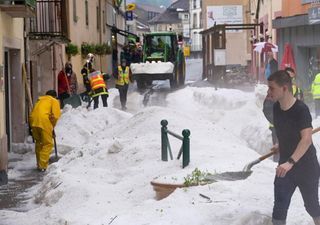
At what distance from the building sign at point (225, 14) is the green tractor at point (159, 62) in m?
22.7

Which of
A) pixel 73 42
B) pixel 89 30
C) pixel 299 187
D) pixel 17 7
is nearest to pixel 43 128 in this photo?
pixel 17 7

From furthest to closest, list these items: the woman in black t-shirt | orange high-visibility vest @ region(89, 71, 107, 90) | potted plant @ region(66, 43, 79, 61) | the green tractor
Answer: the green tractor < potted plant @ region(66, 43, 79, 61) < orange high-visibility vest @ region(89, 71, 107, 90) < the woman in black t-shirt

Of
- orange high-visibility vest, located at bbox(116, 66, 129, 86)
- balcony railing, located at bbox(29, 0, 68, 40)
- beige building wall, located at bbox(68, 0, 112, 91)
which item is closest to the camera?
balcony railing, located at bbox(29, 0, 68, 40)

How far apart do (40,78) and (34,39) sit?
2.28 metres

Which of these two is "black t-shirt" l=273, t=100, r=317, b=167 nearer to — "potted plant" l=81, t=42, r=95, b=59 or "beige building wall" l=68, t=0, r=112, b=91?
"beige building wall" l=68, t=0, r=112, b=91

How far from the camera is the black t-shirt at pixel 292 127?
6363 millimetres

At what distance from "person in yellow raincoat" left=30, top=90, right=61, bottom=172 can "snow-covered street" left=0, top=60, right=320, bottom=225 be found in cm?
51

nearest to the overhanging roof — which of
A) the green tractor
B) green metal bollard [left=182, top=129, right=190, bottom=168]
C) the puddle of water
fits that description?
the green tractor

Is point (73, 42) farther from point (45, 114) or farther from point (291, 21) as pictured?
point (45, 114)

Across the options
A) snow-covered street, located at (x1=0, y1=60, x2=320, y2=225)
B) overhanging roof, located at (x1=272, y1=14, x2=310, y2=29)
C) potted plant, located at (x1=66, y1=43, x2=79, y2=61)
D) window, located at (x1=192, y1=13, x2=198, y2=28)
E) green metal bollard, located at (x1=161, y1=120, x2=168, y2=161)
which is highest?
window, located at (x1=192, y1=13, x2=198, y2=28)

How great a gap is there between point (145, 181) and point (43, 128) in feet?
13.3

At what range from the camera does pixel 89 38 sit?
3650 centimetres

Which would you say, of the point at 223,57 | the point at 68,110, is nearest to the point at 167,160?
the point at 68,110

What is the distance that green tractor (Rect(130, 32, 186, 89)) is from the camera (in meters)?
31.7
